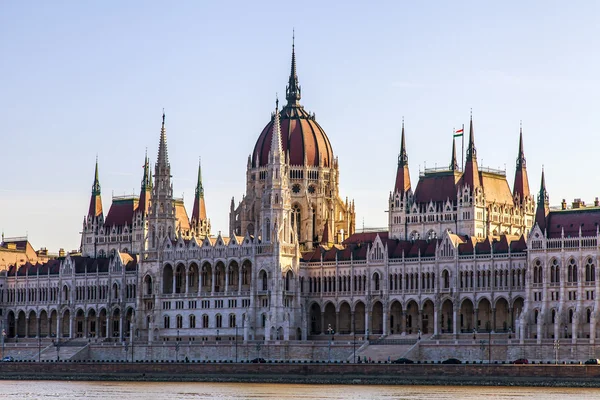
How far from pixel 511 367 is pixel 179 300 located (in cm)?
5938

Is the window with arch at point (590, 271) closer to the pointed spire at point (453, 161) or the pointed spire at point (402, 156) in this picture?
the pointed spire at point (453, 161)

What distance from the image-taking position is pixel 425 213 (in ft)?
632

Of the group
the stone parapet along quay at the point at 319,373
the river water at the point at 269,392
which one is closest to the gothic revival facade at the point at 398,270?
the stone parapet along quay at the point at 319,373

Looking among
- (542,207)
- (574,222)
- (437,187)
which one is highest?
(437,187)

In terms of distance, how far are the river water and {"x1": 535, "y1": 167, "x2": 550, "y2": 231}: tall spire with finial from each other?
1328 inches

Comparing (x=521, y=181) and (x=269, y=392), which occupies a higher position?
(x=521, y=181)

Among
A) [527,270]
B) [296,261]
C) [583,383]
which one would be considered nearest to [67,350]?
[296,261]

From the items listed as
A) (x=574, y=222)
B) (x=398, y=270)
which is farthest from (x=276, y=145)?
(x=574, y=222)

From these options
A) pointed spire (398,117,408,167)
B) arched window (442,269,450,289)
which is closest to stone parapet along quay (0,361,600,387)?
arched window (442,269,450,289)

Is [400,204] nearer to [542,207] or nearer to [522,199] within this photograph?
[522,199]

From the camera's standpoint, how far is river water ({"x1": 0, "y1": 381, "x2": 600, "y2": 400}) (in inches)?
5182

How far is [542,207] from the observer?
17338cm

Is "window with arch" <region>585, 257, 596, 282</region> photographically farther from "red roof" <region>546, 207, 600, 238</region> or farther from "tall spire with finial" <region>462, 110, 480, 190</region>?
"tall spire with finial" <region>462, 110, 480, 190</region>

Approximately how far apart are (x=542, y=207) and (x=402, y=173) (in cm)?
2748
